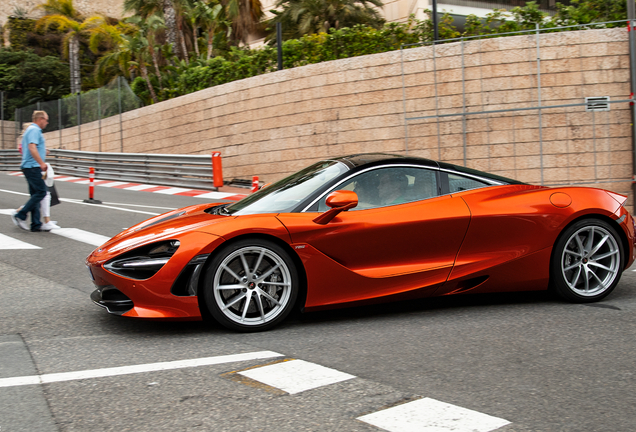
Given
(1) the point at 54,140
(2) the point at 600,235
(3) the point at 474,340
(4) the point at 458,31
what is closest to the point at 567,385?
(3) the point at 474,340

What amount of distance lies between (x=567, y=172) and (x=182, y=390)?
12.7 metres

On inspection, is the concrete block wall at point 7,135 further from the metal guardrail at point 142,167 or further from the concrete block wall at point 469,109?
the concrete block wall at point 469,109

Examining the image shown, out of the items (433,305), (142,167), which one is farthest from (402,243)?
(142,167)

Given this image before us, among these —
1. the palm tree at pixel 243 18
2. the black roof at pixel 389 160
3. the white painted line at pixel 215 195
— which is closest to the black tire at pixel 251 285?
the black roof at pixel 389 160

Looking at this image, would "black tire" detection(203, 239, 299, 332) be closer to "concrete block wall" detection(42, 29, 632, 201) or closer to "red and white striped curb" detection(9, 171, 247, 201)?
"red and white striped curb" detection(9, 171, 247, 201)

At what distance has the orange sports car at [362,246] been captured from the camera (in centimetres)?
426

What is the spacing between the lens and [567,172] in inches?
559

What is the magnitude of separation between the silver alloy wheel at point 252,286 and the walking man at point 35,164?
19.5 feet

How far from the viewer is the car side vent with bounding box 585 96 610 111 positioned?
45.4 ft

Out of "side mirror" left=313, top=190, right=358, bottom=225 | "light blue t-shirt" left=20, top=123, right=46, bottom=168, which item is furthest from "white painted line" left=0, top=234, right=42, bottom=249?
"side mirror" left=313, top=190, right=358, bottom=225

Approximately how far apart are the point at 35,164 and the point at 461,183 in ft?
21.7

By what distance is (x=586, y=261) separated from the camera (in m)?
5.14

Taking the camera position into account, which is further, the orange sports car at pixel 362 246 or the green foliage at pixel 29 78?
the green foliage at pixel 29 78

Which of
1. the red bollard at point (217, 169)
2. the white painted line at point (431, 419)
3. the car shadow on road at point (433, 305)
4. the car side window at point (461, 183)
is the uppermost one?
the red bollard at point (217, 169)
